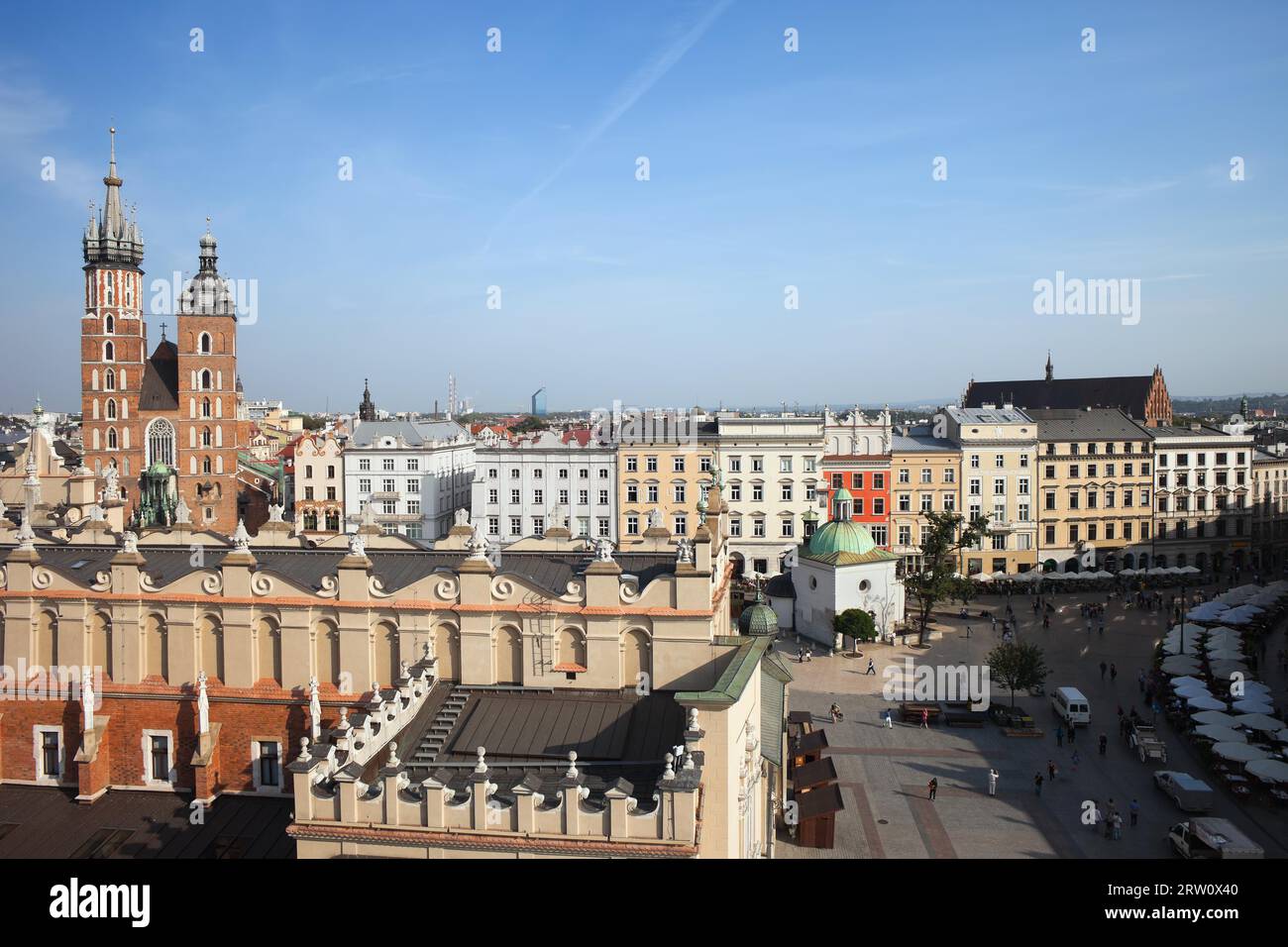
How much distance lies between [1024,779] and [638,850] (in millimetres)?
25231

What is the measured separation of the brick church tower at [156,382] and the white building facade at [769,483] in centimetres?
4635

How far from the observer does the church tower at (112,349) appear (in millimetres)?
85250

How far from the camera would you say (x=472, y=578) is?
19.7 meters

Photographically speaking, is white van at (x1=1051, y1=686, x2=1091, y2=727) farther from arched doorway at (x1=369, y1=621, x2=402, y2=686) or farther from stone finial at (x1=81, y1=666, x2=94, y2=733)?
stone finial at (x1=81, y1=666, x2=94, y2=733)

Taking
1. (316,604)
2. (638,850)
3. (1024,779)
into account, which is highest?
(316,604)

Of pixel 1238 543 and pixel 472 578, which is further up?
pixel 472 578

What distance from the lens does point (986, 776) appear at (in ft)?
111

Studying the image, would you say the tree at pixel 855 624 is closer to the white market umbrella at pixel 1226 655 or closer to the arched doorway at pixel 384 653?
the white market umbrella at pixel 1226 655

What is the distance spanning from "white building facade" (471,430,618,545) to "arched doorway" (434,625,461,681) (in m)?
50.6

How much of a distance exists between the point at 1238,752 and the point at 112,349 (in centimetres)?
9151
